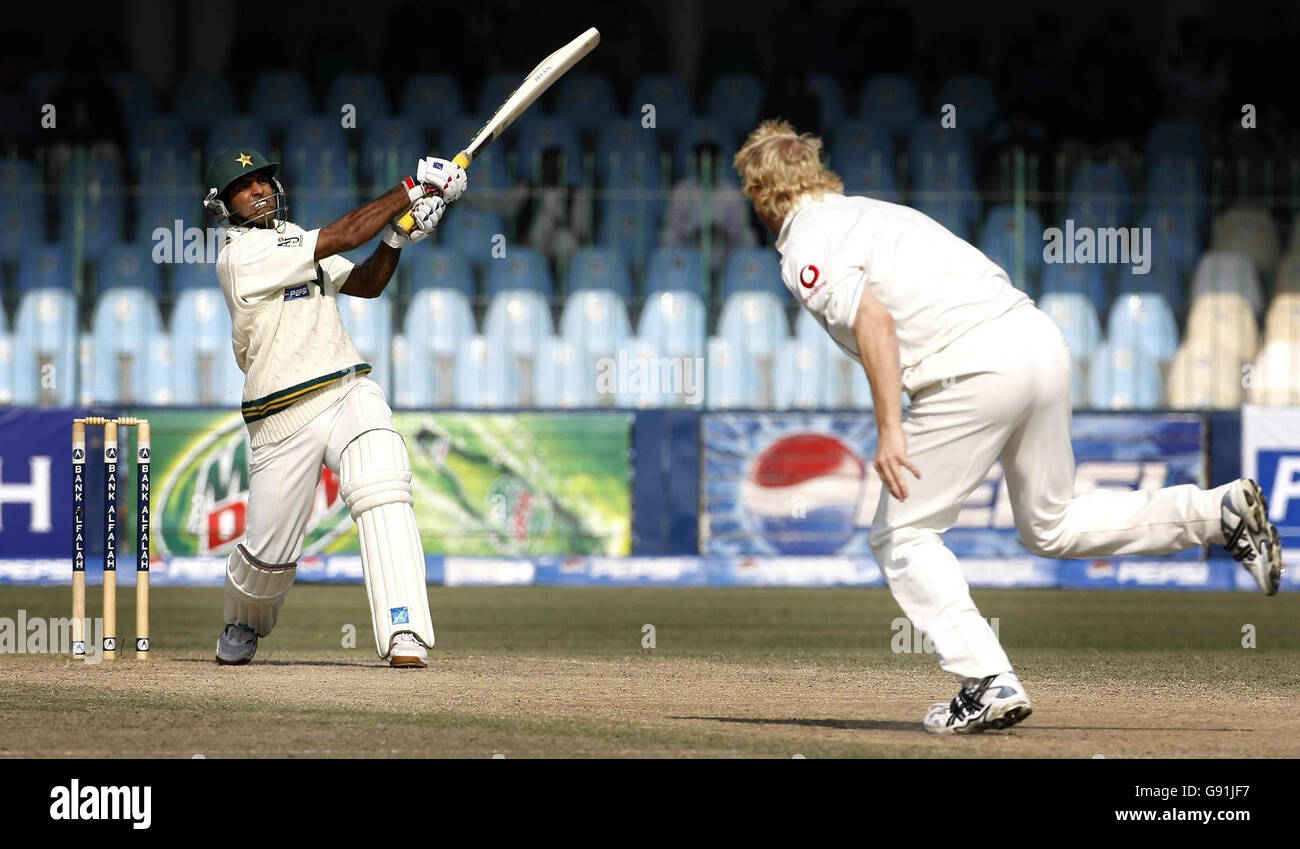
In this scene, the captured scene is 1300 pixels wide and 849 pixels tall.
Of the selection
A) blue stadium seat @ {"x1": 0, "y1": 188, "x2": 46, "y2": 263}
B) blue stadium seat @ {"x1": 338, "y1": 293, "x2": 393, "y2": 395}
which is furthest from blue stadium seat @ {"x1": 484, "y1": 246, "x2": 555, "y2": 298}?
blue stadium seat @ {"x1": 0, "y1": 188, "x2": 46, "y2": 263}

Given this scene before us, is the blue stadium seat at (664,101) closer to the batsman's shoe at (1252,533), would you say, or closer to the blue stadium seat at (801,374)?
the blue stadium seat at (801,374)

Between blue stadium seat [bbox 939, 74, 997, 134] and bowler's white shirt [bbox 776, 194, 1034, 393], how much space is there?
10.8 metres

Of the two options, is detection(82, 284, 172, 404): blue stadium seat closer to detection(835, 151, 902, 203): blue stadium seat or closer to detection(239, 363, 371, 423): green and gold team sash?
detection(835, 151, 902, 203): blue stadium seat

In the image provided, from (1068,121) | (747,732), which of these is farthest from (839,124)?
(747,732)

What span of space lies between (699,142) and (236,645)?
887cm

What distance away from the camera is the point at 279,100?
52.9 ft

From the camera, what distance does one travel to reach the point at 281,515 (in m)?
7.25

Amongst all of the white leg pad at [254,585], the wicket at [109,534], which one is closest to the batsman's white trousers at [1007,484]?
the white leg pad at [254,585]

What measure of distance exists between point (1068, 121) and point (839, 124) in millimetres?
1957

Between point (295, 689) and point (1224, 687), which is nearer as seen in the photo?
point (295, 689)

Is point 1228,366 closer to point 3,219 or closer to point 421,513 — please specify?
point 421,513

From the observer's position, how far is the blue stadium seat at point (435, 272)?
15.0m

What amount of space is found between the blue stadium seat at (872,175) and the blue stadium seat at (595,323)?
226cm

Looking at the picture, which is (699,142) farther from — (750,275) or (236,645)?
(236,645)
